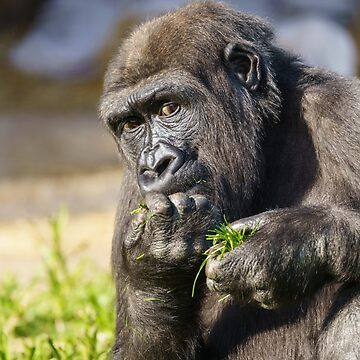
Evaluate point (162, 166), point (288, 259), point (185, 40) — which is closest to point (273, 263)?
point (288, 259)

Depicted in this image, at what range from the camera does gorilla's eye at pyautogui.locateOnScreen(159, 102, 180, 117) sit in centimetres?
561

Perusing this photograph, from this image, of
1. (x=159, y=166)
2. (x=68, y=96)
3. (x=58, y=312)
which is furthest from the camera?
(x=68, y=96)

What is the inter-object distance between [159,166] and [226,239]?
24.1 inches

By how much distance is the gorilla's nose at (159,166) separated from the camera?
17.0 ft

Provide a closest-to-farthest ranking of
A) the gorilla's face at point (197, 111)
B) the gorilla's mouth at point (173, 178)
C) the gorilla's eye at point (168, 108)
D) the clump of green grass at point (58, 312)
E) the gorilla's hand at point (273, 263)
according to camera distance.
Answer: the gorilla's hand at point (273, 263)
the gorilla's mouth at point (173, 178)
the gorilla's face at point (197, 111)
the gorilla's eye at point (168, 108)
the clump of green grass at point (58, 312)

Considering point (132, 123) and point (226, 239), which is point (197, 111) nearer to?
point (132, 123)

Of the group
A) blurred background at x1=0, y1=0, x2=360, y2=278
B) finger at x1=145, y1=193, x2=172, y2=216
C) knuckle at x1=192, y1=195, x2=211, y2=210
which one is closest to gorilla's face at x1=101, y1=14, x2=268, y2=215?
knuckle at x1=192, y1=195, x2=211, y2=210

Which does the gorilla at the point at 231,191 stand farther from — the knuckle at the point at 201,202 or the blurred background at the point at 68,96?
the blurred background at the point at 68,96

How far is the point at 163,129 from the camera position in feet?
18.3

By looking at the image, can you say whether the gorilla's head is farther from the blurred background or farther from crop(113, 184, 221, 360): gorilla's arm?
the blurred background

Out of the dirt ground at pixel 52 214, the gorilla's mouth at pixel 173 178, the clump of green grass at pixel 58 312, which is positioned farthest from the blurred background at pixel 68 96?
the gorilla's mouth at pixel 173 178

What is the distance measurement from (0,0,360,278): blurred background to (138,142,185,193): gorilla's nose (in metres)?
4.81

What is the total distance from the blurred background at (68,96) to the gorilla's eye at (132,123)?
4.43 meters

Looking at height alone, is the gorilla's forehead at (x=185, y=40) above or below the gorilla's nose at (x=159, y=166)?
above
